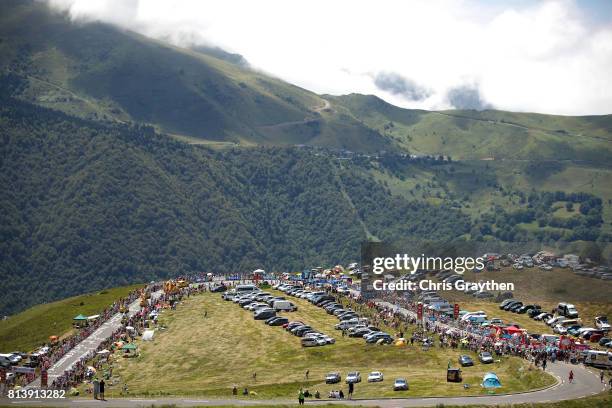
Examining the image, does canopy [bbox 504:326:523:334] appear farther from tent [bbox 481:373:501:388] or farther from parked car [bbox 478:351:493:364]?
tent [bbox 481:373:501:388]

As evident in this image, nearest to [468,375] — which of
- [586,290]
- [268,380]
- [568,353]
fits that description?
[568,353]

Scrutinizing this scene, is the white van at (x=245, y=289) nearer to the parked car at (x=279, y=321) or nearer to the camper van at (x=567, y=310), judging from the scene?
the parked car at (x=279, y=321)

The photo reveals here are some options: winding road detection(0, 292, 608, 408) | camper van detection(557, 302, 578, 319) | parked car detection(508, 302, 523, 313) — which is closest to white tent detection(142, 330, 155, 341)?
winding road detection(0, 292, 608, 408)

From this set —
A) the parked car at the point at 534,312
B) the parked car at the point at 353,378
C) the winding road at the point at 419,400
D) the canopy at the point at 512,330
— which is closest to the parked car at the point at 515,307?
the parked car at the point at 534,312

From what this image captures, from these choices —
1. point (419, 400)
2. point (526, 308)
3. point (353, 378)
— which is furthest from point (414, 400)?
point (526, 308)

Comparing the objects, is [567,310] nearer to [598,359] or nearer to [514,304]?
[514,304]
